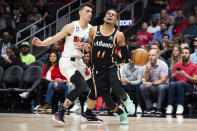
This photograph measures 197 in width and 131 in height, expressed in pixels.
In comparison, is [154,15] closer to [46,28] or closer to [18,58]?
[46,28]

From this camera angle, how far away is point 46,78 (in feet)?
34.2

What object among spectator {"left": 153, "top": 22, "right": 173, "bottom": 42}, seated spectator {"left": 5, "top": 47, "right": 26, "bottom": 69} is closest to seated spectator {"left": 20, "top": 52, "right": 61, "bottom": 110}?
seated spectator {"left": 5, "top": 47, "right": 26, "bottom": 69}

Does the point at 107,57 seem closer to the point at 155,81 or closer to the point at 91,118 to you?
the point at 91,118

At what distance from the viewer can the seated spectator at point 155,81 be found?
948cm

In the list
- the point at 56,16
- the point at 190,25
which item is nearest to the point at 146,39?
the point at 190,25

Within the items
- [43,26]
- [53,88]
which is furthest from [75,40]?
[43,26]

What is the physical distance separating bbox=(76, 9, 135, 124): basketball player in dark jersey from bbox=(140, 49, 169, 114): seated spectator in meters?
2.85

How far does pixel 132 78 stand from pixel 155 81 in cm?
53

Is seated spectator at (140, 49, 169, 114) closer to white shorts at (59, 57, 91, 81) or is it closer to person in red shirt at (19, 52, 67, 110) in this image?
person in red shirt at (19, 52, 67, 110)

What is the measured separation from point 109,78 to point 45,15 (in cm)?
871

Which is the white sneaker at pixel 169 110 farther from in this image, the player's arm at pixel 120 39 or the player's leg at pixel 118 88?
the player's arm at pixel 120 39

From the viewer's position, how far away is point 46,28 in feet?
47.1

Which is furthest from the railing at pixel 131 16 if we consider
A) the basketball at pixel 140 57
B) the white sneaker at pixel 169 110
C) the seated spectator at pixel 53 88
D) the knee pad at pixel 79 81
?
the knee pad at pixel 79 81

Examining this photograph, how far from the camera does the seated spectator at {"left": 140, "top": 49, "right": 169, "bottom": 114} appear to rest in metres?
9.48
